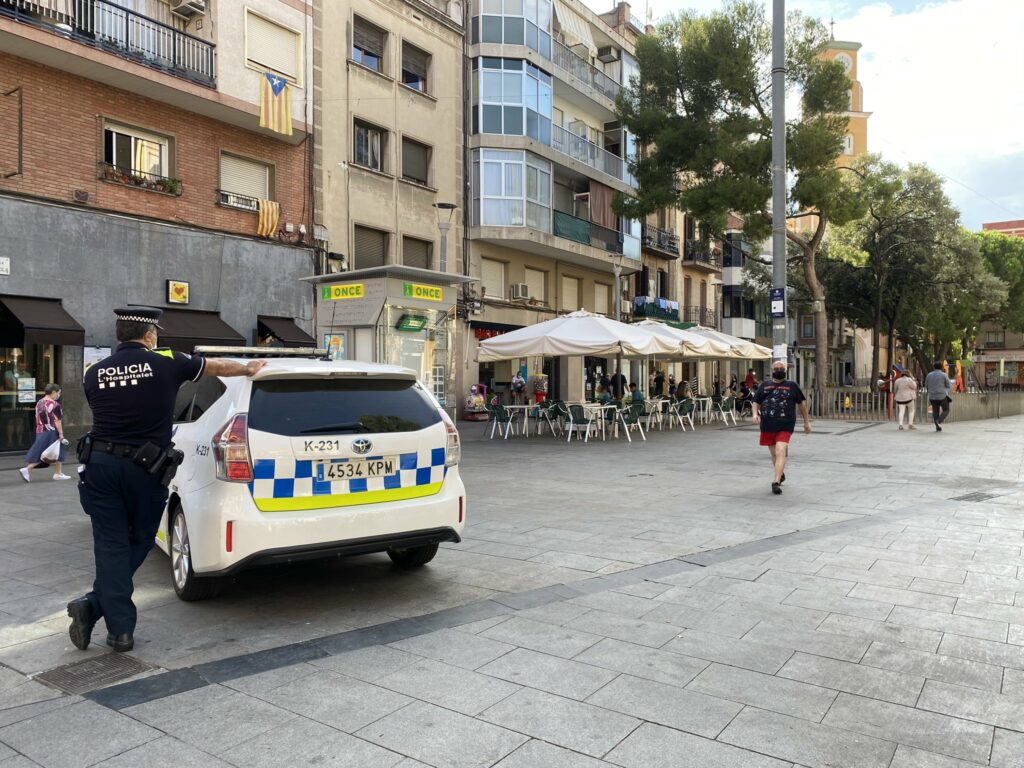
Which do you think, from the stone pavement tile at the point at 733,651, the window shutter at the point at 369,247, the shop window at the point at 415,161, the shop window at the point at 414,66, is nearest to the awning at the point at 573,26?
the shop window at the point at 414,66

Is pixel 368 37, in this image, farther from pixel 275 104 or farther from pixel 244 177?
pixel 244 177

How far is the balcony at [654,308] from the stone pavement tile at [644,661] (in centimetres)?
3121

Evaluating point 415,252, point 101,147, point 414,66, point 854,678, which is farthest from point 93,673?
point 414,66

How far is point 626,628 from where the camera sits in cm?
444

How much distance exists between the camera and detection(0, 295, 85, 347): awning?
13.3m

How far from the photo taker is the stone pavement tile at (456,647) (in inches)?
155

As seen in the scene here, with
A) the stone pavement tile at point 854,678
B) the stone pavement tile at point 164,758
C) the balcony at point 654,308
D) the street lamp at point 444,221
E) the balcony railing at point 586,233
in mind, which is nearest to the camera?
the stone pavement tile at point 164,758

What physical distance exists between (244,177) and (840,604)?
1694 centimetres

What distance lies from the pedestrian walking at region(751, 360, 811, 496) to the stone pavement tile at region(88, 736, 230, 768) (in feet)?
25.6

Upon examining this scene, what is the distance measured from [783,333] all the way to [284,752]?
1308 cm

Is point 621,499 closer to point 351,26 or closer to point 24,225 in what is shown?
point 24,225

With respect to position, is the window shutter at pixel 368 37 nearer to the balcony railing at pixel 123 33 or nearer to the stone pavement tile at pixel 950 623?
the balcony railing at pixel 123 33

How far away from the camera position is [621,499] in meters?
9.05

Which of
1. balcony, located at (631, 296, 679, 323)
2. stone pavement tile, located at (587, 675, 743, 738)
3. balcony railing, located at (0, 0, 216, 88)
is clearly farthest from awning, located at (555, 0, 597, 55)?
stone pavement tile, located at (587, 675, 743, 738)
